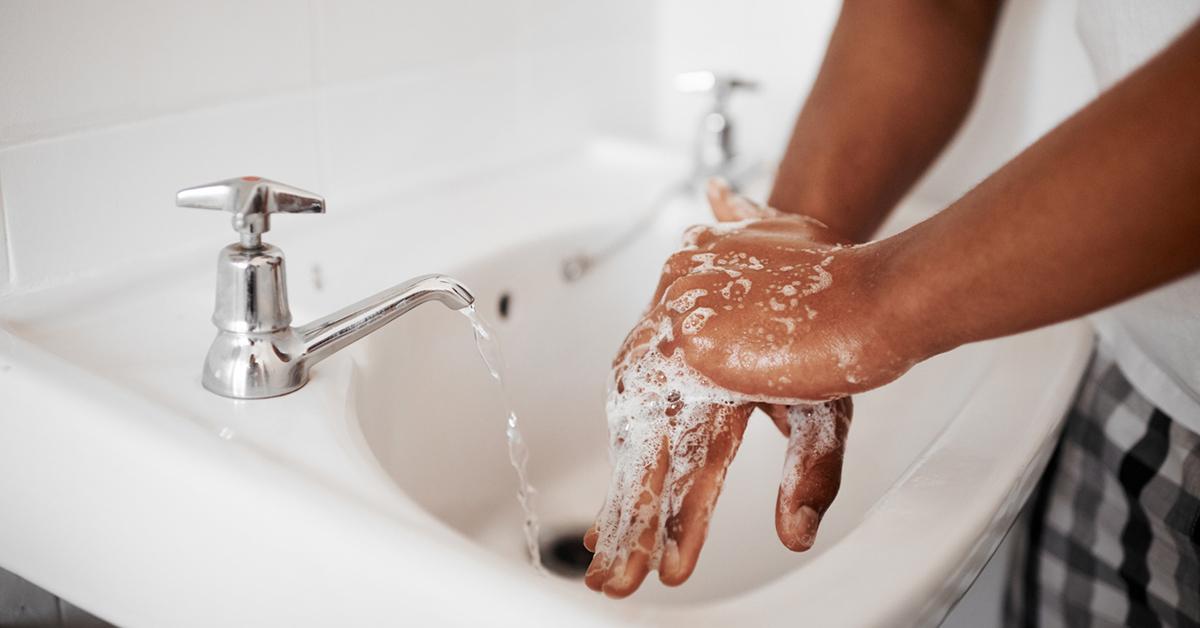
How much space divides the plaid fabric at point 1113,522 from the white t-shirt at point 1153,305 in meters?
0.02

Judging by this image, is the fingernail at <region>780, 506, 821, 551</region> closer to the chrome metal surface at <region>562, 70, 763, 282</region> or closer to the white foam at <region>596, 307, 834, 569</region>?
the white foam at <region>596, 307, 834, 569</region>

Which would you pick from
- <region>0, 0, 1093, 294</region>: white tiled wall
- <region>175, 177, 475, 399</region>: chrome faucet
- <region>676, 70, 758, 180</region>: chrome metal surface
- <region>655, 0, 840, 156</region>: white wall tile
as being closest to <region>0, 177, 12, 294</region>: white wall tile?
<region>0, 0, 1093, 294</region>: white tiled wall

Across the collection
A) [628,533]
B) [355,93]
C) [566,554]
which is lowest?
[566,554]

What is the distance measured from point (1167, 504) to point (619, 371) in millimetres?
426

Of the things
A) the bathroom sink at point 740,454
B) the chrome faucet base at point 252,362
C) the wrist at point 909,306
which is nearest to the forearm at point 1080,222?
the wrist at point 909,306

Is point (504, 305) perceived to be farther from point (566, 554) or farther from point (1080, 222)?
point (1080, 222)

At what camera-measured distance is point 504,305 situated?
2.73ft

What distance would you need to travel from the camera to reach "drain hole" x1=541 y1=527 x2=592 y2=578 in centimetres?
83

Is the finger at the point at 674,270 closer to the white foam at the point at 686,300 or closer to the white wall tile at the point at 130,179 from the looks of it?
the white foam at the point at 686,300

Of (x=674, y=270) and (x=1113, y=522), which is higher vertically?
(x=674, y=270)

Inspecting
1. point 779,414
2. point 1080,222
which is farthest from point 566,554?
point 1080,222

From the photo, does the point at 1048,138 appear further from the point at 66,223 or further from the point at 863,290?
the point at 66,223

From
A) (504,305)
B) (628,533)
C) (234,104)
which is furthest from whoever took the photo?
(504,305)

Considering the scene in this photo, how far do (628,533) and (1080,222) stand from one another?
0.80 feet
